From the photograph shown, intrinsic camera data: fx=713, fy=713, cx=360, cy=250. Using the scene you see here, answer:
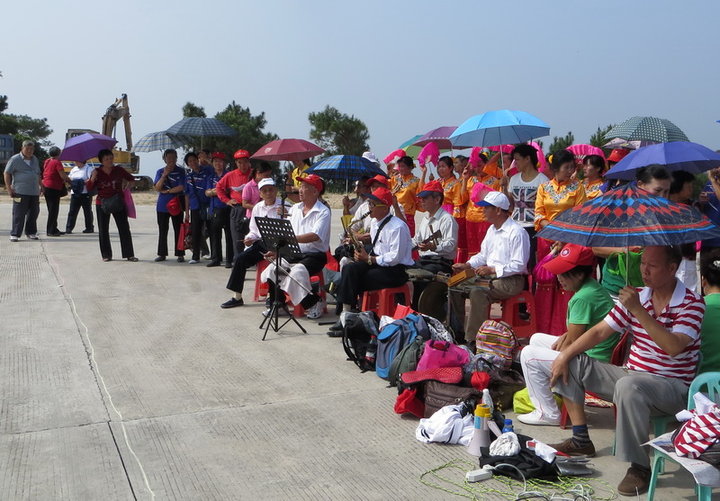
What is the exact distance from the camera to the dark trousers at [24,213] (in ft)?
45.1

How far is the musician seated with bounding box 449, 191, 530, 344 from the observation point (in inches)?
256

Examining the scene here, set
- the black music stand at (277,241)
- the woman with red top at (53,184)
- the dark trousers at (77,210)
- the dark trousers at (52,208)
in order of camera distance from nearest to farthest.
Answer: the black music stand at (277,241) → the woman with red top at (53,184) → the dark trousers at (52,208) → the dark trousers at (77,210)

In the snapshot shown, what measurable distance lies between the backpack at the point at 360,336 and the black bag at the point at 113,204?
6493 millimetres

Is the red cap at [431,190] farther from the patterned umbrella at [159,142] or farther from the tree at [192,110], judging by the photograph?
the tree at [192,110]

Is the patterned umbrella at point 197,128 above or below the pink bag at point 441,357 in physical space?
above

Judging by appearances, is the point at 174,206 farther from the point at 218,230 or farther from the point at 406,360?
the point at 406,360

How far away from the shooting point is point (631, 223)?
3.66m

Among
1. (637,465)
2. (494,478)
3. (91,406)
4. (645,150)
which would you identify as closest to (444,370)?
(494,478)

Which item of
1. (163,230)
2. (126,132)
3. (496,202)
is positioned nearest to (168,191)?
(163,230)

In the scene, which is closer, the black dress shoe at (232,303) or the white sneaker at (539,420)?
the white sneaker at (539,420)

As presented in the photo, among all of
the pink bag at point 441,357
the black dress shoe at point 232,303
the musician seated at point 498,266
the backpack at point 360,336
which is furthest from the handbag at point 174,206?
the pink bag at point 441,357

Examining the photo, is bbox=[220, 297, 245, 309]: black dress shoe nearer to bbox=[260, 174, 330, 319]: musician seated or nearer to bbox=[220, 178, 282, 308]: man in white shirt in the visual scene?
bbox=[220, 178, 282, 308]: man in white shirt

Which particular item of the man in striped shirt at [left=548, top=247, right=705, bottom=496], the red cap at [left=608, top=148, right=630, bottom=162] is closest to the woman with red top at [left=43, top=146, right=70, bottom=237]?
the red cap at [left=608, top=148, right=630, bottom=162]

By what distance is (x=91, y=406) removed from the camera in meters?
5.21
